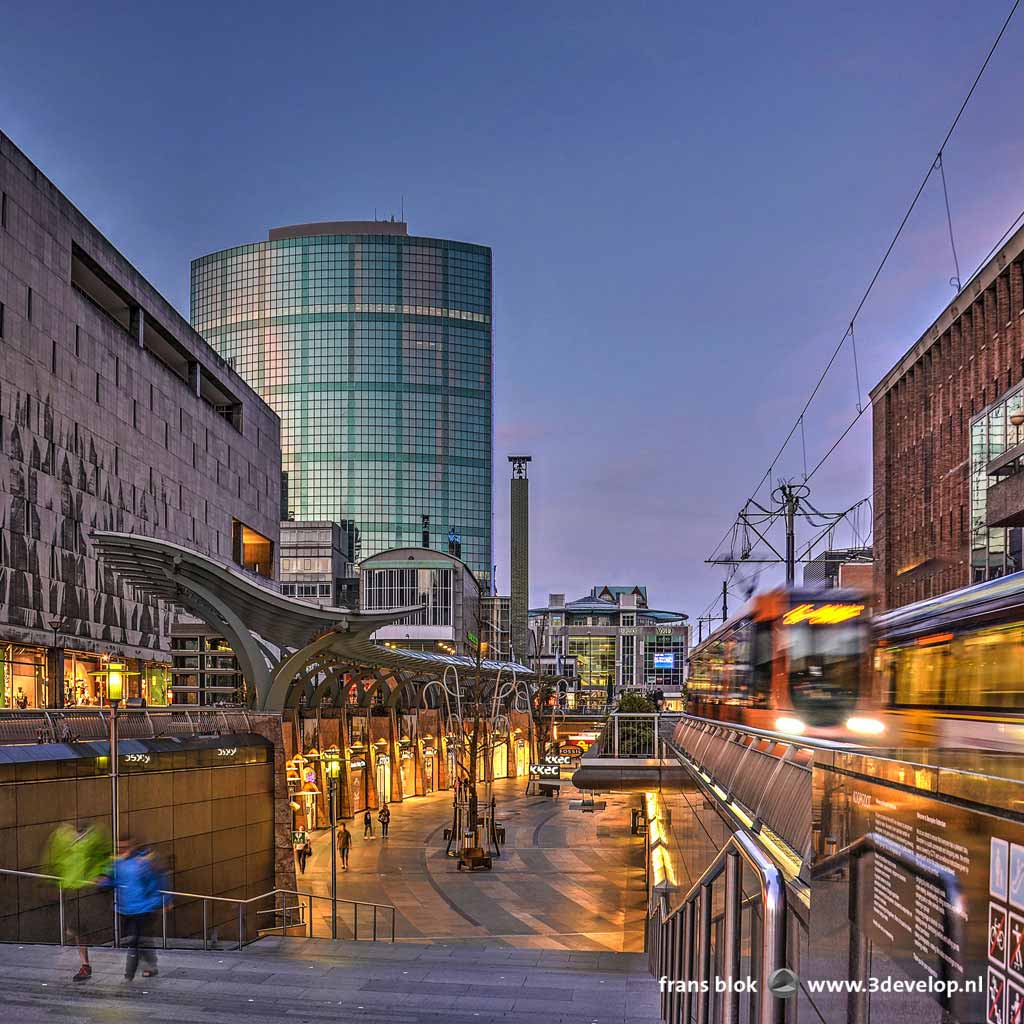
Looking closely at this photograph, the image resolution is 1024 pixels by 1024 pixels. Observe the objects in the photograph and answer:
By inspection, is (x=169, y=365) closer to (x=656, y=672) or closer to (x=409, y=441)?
(x=409, y=441)

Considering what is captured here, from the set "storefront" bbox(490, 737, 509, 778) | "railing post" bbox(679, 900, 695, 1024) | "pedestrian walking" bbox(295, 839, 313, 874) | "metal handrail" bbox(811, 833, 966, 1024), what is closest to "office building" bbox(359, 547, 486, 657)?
"storefront" bbox(490, 737, 509, 778)

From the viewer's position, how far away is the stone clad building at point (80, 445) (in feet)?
153

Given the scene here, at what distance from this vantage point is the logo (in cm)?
357

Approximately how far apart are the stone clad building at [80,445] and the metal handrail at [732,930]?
115 feet

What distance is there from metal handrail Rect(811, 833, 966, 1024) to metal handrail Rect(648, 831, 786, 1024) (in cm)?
19

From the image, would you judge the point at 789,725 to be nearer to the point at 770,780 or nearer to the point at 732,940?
the point at 770,780

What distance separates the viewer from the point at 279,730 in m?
29.4

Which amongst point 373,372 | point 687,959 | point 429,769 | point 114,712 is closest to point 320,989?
point 687,959

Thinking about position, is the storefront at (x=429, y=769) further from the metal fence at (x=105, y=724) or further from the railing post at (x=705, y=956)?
the railing post at (x=705, y=956)

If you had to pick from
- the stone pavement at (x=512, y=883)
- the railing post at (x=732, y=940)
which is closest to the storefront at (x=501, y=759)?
the stone pavement at (x=512, y=883)

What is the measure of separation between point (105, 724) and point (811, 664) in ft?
45.9

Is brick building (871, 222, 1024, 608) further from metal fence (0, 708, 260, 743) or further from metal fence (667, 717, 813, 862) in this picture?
metal fence (667, 717, 813, 862)

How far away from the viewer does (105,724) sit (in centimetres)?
2200

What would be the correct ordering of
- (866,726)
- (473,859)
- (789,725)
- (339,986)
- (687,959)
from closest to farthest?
(687,959) < (339,986) < (866,726) < (789,725) < (473,859)
